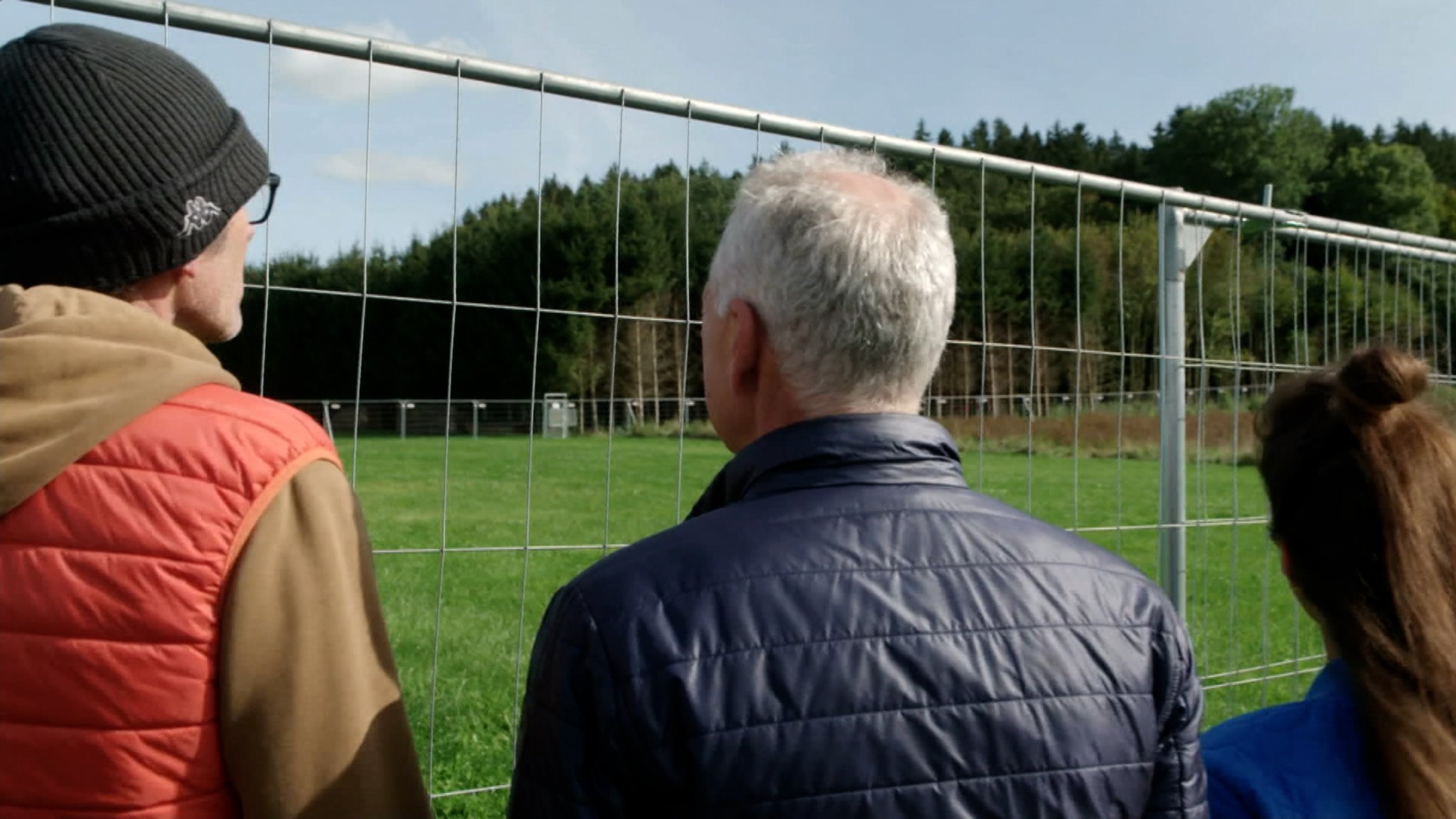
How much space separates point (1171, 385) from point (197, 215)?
10.8 feet

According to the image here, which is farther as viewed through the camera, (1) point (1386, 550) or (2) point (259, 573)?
(1) point (1386, 550)

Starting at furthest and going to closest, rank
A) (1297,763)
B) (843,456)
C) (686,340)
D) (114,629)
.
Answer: (686,340)
(1297,763)
(843,456)
(114,629)

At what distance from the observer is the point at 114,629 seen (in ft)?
3.61

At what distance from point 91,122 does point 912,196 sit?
2.89 feet

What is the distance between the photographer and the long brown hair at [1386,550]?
4.91ft

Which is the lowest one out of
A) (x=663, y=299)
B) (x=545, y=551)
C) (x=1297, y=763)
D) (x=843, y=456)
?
(x=545, y=551)

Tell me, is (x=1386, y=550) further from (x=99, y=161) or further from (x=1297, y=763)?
(x=99, y=161)

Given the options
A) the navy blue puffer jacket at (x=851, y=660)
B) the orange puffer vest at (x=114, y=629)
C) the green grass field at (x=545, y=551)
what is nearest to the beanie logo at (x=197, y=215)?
the orange puffer vest at (x=114, y=629)

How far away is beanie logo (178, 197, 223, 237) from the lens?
49.4 inches

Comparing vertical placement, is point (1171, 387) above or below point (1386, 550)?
above

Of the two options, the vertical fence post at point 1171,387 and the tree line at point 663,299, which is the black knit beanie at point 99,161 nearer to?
the tree line at point 663,299

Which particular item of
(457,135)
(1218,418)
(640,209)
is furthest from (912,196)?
(1218,418)

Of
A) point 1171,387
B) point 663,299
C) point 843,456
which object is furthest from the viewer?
point 663,299

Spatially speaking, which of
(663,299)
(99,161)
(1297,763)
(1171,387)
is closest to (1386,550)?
(1297,763)
